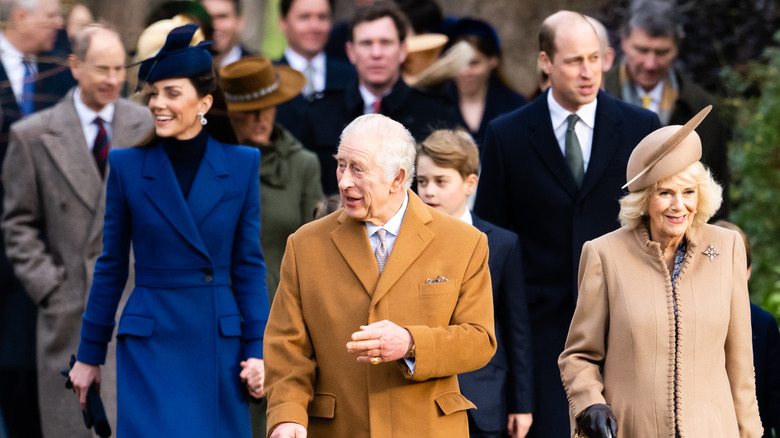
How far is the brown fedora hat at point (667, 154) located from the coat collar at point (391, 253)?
2.95 feet

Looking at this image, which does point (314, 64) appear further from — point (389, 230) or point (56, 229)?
point (389, 230)

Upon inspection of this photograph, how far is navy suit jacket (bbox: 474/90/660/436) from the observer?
6.95m

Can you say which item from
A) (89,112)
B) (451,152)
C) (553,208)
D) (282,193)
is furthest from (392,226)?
(89,112)

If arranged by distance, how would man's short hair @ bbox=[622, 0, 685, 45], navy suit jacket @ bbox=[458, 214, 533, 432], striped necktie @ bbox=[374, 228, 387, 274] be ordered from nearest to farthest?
1. striped necktie @ bbox=[374, 228, 387, 274]
2. navy suit jacket @ bbox=[458, 214, 533, 432]
3. man's short hair @ bbox=[622, 0, 685, 45]

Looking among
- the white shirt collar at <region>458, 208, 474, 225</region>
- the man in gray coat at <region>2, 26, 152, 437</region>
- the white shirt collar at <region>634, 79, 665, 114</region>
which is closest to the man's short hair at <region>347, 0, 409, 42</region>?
the white shirt collar at <region>634, 79, 665, 114</region>

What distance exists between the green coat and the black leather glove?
111 inches

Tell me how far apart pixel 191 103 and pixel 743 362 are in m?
2.61

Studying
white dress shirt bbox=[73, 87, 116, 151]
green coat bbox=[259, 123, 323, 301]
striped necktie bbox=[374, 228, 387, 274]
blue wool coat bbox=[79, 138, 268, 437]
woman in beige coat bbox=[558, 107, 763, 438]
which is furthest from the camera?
white dress shirt bbox=[73, 87, 116, 151]

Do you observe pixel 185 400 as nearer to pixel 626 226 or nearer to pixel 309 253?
pixel 309 253

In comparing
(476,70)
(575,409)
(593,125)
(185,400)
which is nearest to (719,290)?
(575,409)

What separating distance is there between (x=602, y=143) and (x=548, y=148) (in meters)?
0.27

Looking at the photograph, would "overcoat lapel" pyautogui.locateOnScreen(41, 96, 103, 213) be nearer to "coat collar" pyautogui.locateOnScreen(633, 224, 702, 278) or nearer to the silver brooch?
"coat collar" pyautogui.locateOnScreen(633, 224, 702, 278)

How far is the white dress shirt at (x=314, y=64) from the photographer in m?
10.5

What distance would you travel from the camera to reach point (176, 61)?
6.19 m
